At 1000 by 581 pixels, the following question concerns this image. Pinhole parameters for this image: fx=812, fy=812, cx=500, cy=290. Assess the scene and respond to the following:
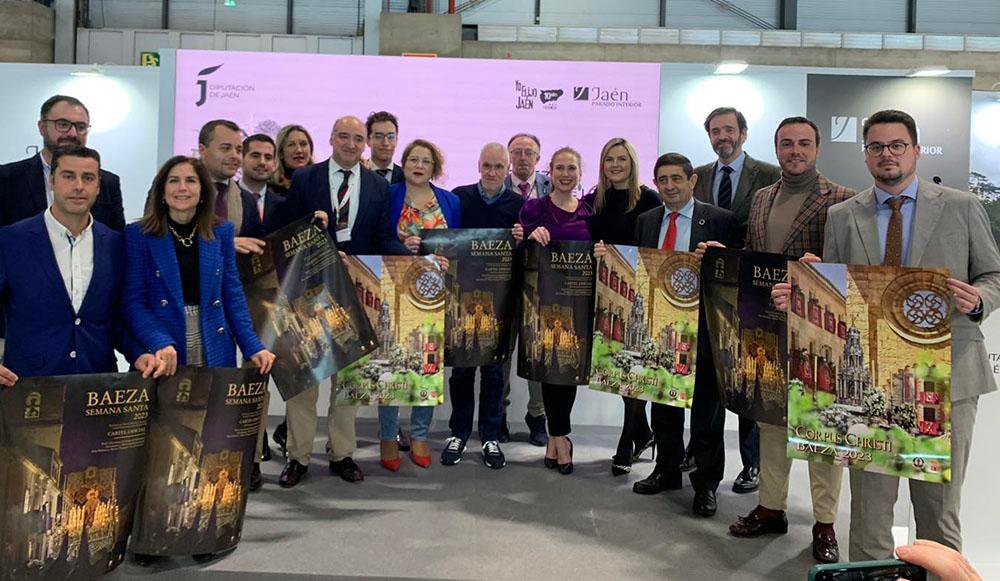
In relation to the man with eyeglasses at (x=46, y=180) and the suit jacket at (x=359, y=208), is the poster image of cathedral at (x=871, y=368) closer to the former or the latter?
the suit jacket at (x=359, y=208)

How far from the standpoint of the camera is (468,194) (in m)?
4.60

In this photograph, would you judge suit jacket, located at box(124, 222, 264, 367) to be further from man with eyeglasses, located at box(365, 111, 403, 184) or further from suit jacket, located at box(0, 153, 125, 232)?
man with eyeglasses, located at box(365, 111, 403, 184)

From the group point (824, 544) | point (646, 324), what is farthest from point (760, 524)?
point (646, 324)

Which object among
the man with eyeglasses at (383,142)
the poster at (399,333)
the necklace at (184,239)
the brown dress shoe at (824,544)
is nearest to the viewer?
the necklace at (184,239)

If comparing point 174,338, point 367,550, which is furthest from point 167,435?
point 367,550

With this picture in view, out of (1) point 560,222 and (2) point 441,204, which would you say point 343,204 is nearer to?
(2) point 441,204

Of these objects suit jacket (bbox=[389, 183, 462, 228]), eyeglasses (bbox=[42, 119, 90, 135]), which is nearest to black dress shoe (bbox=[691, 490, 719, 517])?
suit jacket (bbox=[389, 183, 462, 228])

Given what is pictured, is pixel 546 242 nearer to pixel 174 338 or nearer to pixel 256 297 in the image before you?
pixel 256 297

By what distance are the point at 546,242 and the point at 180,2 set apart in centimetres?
951

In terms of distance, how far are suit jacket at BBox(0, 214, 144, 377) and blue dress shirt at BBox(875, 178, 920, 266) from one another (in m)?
2.70

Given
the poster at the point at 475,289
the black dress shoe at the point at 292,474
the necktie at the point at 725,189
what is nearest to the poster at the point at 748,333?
the necktie at the point at 725,189

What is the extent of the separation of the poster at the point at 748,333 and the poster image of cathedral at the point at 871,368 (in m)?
0.31

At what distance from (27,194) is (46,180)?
0.10m

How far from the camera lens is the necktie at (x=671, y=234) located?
386cm
